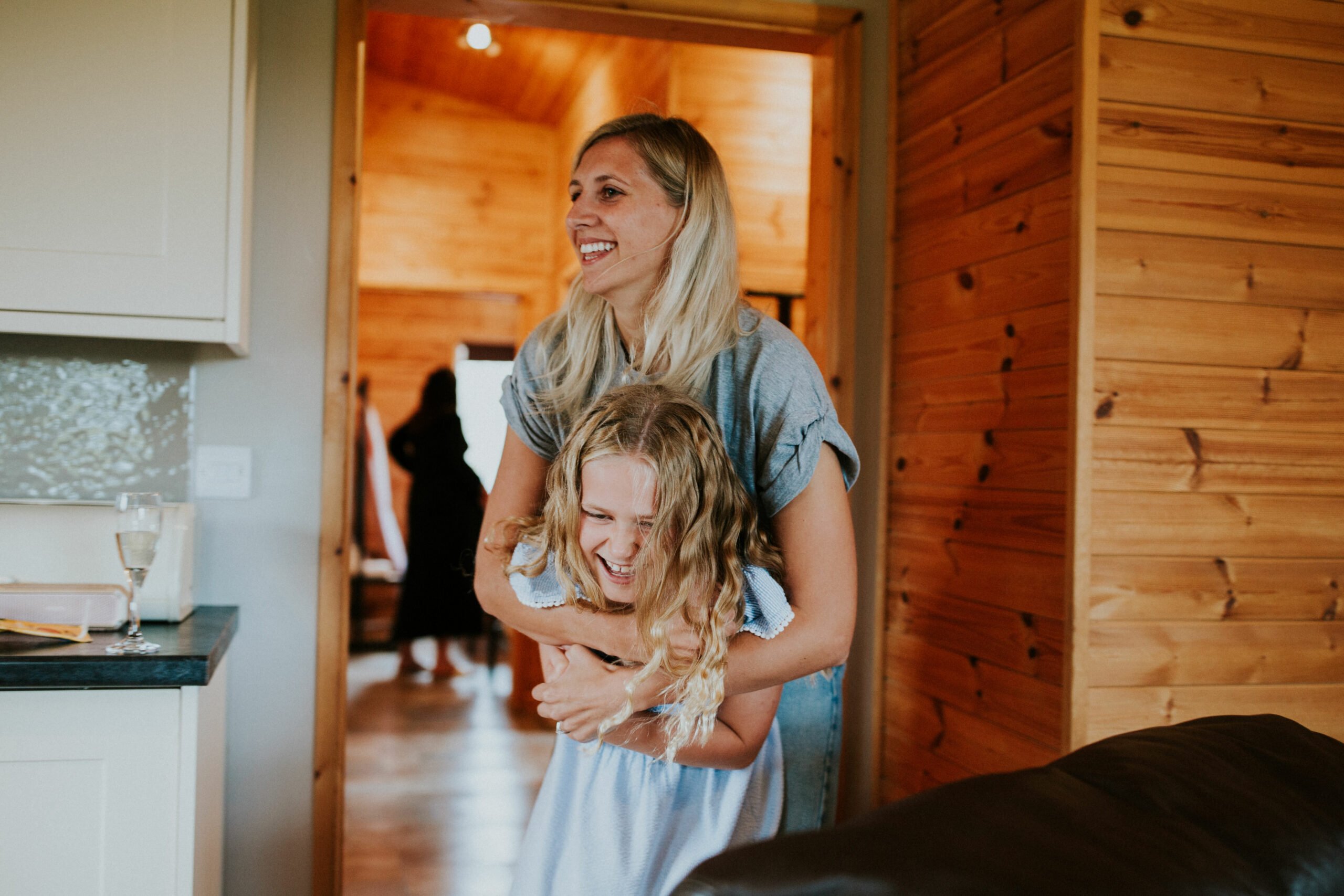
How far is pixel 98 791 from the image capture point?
65.7 inches

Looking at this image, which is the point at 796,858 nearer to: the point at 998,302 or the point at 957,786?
the point at 957,786

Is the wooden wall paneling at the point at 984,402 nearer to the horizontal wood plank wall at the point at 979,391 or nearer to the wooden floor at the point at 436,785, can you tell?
the horizontal wood plank wall at the point at 979,391

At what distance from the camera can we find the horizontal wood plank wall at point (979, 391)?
6.25 ft

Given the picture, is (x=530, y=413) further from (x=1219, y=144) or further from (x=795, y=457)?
Result: (x=1219, y=144)

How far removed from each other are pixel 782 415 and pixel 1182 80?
44.3 inches

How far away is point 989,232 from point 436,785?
9.13 feet

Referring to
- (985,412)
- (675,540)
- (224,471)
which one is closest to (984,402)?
(985,412)

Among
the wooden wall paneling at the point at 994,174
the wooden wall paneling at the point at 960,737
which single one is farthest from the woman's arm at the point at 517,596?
the wooden wall paneling at the point at 994,174

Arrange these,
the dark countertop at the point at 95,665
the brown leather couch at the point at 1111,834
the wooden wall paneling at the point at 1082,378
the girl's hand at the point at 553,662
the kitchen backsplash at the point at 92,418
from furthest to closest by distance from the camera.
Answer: the kitchen backsplash at the point at 92,418, the wooden wall paneling at the point at 1082,378, the dark countertop at the point at 95,665, the girl's hand at the point at 553,662, the brown leather couch at the point at 1111,834

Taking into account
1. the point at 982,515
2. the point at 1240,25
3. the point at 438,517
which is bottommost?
the point at 438,517

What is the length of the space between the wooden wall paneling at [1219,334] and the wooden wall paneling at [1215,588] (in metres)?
0.37

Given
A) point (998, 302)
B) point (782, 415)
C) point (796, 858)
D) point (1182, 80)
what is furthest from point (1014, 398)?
point (796, 858)

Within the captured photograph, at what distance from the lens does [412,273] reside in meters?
5.89

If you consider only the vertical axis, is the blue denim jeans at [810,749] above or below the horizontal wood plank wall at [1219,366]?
below
